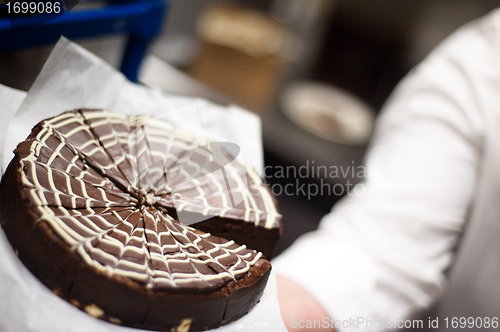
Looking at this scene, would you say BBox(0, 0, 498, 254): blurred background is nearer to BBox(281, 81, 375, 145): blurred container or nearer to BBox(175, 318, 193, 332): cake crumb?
BBox(281, 81, 375, 145): blurred container

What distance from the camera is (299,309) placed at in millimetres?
1272

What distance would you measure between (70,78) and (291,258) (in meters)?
0.88

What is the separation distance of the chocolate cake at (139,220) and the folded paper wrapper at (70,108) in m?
0.02

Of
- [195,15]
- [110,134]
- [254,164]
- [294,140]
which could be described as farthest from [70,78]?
[195,15]

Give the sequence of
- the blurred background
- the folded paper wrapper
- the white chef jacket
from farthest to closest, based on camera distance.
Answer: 1. the blurred background
2. the white chef jacket
3. the folded paper wrapper

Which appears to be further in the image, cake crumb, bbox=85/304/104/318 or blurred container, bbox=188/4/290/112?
blurred container, bbox=188/4/290/112

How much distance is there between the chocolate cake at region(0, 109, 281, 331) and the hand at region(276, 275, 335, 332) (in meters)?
0.21

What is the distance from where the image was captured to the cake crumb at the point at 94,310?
2.59ft

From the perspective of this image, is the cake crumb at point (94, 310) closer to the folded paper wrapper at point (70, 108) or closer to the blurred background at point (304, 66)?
the folded paper wrapper at point (70, 108)

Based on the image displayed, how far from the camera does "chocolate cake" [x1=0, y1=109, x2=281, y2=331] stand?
31.0 inches

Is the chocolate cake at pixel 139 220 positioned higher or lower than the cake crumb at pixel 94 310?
higher

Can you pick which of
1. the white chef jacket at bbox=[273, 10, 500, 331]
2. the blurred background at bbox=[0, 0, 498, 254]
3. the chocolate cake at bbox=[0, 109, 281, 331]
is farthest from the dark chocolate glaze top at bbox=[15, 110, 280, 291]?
the blurred background at bbox=[0, 0, 498, 254]

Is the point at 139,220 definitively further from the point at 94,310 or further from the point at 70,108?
the point at 70,108

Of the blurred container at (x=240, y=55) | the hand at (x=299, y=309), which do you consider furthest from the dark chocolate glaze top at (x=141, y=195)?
the blurred container at (x=240, y=55)
